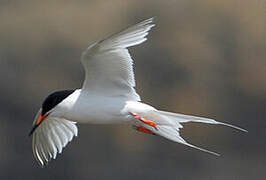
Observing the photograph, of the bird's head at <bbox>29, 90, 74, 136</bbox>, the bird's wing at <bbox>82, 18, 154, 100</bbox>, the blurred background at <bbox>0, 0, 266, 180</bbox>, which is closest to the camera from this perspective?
the bird's wing at <bbox>82, 18, 154, 100</bbox>

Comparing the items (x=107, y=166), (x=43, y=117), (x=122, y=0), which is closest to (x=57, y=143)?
(x=43, y=117)

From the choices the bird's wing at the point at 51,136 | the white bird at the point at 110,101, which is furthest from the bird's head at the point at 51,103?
the bird's wing at the point at 51,136

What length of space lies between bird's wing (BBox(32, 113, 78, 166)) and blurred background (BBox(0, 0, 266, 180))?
298cm

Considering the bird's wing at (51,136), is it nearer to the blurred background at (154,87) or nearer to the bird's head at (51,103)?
the bird's head at (51,103)

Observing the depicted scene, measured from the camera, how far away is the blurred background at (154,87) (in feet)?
26.6

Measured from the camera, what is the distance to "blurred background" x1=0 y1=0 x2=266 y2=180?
8117mm

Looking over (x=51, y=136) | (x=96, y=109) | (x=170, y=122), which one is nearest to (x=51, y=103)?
(x=96, y=109)

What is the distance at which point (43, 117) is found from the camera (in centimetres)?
465

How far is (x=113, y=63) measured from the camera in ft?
14.6

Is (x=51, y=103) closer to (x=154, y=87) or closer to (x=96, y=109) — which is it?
(x=96, y=109)

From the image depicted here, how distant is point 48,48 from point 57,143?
11.3 feet

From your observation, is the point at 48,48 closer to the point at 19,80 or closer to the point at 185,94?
the point at 19,80

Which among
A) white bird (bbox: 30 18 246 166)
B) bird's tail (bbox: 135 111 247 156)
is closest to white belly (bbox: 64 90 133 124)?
white bird (bbox: 30 18 246 166)

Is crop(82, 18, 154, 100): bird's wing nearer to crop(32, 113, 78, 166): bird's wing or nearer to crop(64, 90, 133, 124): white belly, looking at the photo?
crop(64, 90, 133, 124): white belly
